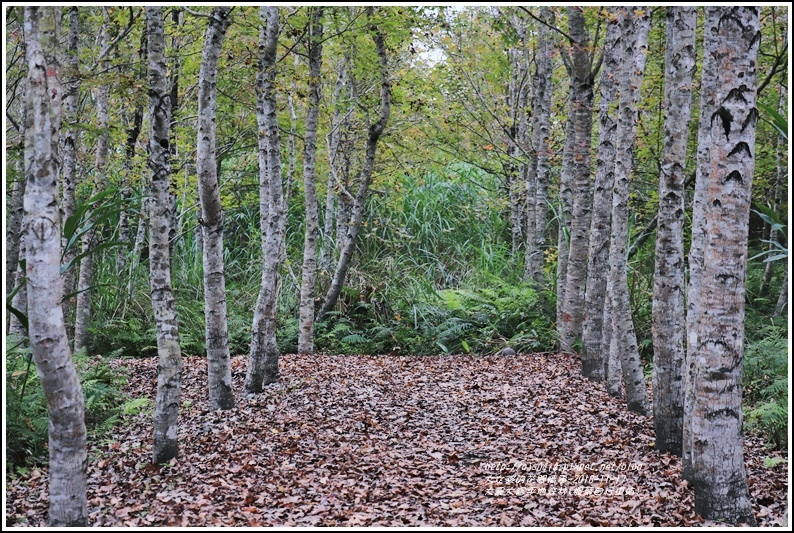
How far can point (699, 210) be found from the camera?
4324 millimetres

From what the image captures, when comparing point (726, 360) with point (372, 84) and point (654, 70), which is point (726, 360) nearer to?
point (654, 70)

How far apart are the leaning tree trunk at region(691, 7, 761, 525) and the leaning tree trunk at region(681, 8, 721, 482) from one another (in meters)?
0.17

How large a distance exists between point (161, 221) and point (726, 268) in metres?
3.82

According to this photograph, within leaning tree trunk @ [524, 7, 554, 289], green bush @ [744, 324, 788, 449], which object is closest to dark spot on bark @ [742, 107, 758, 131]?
green bush @ [744, 324, 788, 449]

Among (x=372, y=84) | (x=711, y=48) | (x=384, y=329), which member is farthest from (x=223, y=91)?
(x=711, y=48)

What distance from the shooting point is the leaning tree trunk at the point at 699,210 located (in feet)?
13.0

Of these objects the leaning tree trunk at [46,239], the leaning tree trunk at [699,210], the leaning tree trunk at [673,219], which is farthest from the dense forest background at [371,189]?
the leaning tree trunk at [46,239]

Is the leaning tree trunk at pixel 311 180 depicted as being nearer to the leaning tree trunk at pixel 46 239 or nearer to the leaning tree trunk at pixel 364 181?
the leaning tree trunk at pixel 364 181

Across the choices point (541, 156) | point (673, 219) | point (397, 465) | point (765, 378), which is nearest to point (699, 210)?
point (673, 219)

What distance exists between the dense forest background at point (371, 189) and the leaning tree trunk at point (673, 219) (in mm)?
173

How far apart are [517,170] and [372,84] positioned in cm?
370

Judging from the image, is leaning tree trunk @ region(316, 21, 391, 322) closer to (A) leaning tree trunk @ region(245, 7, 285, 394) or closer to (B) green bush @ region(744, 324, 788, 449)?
(A) leaning tree trunk @ region(245, 7, 285, 394)

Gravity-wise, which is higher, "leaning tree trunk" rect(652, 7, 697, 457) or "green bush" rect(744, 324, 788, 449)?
"leaning tree trunk" rect(652, 7, 697, 457)

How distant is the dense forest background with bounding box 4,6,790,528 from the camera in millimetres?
7176
